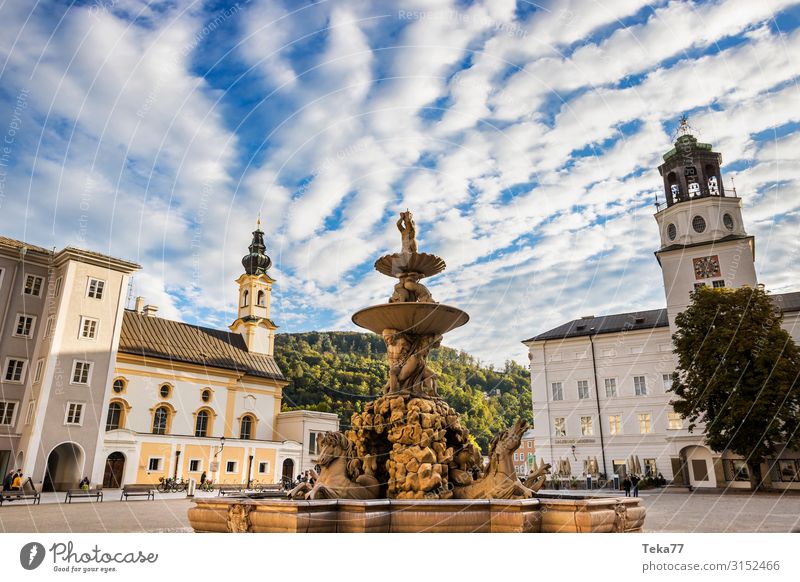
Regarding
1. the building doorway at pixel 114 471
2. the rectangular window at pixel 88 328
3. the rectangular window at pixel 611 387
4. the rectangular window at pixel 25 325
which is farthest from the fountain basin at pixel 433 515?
the rectangular window at pixel 611 387

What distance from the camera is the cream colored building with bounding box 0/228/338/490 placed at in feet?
106

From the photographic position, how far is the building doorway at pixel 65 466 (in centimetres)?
3300

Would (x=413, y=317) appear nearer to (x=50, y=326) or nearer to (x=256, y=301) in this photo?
(x=50, y=326)

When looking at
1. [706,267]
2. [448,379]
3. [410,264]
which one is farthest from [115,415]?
[706,267]

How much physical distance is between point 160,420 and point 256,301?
18697mm

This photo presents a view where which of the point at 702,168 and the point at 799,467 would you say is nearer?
the point at 799,467

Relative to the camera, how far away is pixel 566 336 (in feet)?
146

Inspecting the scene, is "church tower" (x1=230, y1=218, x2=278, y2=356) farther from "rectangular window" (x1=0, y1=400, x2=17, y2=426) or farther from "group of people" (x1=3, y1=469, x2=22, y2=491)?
"group of people" (x1=3, y1=469, x2=22, y2=491)

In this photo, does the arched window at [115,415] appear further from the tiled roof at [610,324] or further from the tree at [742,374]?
the tree at [742,374]

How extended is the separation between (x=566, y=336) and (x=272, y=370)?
2985 centimetres

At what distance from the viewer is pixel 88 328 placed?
34.9 metres

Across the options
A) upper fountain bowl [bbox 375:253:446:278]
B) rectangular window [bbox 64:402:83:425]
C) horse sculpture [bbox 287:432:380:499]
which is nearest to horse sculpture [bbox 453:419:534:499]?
horse sculpture [bbox 287:432:380:499]
